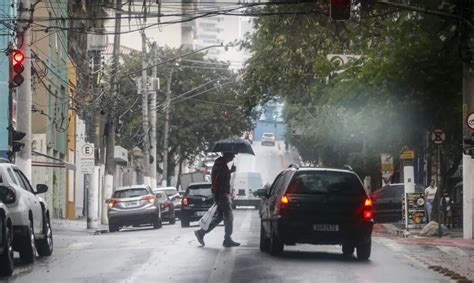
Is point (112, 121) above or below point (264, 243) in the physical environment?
above

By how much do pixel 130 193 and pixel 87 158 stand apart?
2298mm

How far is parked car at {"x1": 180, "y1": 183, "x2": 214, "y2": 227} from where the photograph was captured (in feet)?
129

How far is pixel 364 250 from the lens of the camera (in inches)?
747

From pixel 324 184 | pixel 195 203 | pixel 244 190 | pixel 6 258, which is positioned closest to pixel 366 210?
pixel 324 184

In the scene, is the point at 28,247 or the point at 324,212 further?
the point at 324,212

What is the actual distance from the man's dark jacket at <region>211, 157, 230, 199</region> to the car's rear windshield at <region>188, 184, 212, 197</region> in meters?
18.4

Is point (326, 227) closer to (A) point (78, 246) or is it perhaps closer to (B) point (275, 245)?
(B) point (275, 245)

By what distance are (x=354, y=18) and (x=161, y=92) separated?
44.9 meters

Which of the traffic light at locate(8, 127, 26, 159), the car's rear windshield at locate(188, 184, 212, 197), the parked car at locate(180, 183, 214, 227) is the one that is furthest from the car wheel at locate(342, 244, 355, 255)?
the car's rear windshield at locate(188, 184, 212, 197)

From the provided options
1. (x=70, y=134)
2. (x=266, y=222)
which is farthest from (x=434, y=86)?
(x=70, y=134)

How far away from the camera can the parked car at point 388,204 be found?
4088 centimetres

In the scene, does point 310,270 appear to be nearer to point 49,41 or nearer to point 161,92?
point 49,41

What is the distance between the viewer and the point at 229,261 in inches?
697

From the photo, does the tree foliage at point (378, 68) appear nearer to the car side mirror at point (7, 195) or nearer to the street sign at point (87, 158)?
the street sign at point (87, 158)
